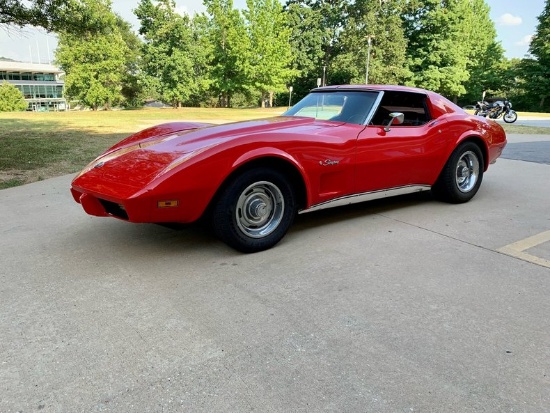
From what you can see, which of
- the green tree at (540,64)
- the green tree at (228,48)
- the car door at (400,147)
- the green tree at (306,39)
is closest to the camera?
the car door at (400,147)

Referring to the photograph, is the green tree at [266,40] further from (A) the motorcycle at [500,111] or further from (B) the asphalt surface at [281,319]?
(B) the asphalt surface at [281,319]

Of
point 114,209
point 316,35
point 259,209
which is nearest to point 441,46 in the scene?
point 316,35

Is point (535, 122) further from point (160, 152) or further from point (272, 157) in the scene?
point (160, 152)

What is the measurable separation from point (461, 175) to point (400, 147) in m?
1.29

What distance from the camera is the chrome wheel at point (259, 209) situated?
337 cm

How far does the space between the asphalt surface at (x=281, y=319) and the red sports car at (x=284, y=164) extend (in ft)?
1.22

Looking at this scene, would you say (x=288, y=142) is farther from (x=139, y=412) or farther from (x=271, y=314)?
(x=139, y=412)

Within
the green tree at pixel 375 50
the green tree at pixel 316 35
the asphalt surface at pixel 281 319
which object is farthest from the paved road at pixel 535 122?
the green tree at pixel 316 35

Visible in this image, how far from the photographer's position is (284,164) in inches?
138

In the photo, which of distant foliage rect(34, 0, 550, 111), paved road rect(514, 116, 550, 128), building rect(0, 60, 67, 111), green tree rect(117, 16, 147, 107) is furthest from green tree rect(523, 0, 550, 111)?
building rect(0, 60, 67, 111)

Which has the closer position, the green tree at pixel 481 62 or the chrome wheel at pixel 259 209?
the chrome wheel at pixel 259 209

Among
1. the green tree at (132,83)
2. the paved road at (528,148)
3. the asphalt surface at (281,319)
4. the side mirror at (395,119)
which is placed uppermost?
the green tree at (132,83)

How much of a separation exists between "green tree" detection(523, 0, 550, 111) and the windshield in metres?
45.3

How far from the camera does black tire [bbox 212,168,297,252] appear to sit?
10.6 feet
